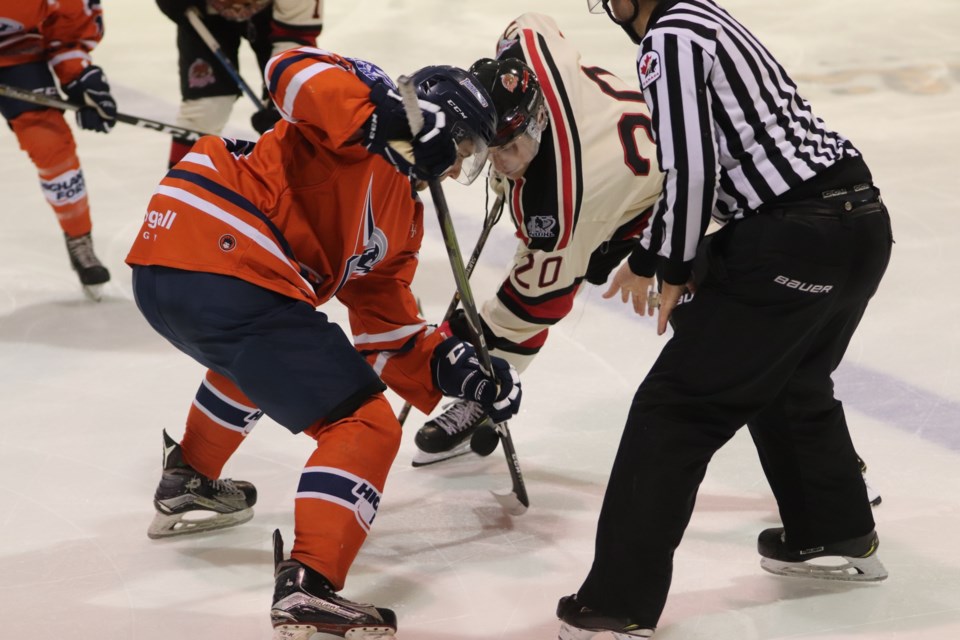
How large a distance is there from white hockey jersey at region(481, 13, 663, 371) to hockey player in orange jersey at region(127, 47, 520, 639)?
340mm

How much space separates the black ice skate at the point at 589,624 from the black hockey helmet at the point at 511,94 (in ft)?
2.63

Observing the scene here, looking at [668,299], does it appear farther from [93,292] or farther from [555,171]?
[93,292]

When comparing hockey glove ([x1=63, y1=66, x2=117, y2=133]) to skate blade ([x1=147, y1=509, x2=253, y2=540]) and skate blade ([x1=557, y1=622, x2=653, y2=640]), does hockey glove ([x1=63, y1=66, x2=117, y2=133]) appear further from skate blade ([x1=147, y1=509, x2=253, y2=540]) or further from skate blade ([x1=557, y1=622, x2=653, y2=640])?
skate blade ([x1=557, y1=622, x2=653, y2=640])

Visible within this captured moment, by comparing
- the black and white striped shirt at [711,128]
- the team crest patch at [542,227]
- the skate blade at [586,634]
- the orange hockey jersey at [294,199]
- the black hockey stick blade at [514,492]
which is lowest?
the black hockey stick blade at [514,492]

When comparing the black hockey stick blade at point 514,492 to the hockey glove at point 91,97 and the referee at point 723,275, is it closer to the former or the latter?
the referee at point 723,275

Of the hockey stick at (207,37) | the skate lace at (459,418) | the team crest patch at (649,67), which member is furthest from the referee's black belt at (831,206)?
the hockey stick at (207,37)

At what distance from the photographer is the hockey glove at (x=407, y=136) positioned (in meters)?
1.74

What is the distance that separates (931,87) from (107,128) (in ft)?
11.5

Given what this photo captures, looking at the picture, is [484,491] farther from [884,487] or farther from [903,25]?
[903,25]

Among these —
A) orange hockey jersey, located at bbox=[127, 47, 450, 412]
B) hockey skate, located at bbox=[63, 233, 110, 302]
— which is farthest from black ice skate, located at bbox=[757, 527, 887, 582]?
hockey skate, located at bbox=[63, 233, 110, 302]

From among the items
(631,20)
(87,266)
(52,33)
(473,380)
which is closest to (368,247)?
(473,380)

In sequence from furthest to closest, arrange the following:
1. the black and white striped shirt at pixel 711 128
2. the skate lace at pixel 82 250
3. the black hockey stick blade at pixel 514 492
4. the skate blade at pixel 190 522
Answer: the skate lace at pixel 82 250 < the black hockey stick blade at pixel 514 492 < the skate blade at pixel 190 522 < the black and white striped shirt at pixel 711 128

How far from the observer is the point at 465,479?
101 inches

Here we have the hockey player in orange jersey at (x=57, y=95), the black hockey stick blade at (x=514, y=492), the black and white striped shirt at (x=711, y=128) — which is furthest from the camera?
the hockey player in orange jersey at (x=57, y=95)
